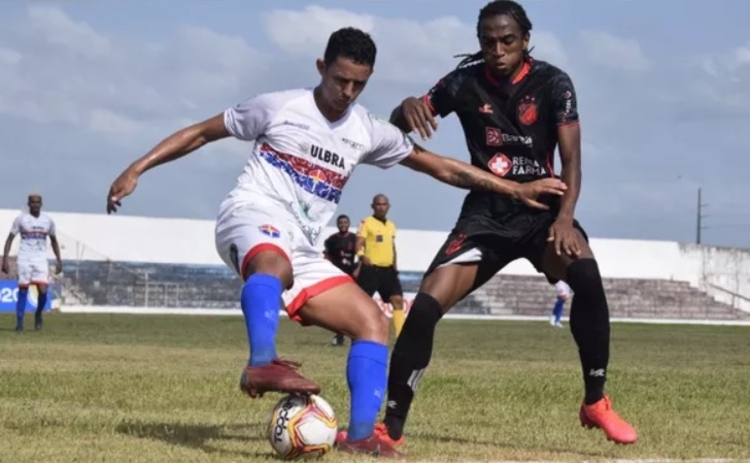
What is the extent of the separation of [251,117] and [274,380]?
1539 mm

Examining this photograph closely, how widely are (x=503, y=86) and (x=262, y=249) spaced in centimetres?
184

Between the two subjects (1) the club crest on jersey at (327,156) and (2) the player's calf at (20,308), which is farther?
(2) the player's calf at (20,308)

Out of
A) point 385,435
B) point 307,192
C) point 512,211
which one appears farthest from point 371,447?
point 512,211

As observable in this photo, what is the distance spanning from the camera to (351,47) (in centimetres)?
727

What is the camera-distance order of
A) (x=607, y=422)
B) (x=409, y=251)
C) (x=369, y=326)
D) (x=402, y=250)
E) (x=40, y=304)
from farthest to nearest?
(x=409, y=251)
(x=402, y=250)
(x=40, y=304)
(x=607, y=422)
(x=369, y=326)

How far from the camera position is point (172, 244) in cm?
5841

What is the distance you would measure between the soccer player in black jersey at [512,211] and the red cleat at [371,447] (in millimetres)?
519

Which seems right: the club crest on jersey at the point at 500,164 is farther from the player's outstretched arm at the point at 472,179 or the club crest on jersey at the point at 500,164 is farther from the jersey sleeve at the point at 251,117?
the jersey sleeve at the point at 251,117

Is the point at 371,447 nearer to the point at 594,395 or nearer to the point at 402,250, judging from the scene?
the point at 594,395

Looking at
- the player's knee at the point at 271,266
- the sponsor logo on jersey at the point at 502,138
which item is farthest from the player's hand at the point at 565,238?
the player's knee at the point at 271,266

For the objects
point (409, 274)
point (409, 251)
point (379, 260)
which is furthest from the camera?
point (409, 251)

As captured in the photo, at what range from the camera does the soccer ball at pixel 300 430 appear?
22.6 ft

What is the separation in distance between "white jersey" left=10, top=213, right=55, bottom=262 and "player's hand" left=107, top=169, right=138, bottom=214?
753 inches

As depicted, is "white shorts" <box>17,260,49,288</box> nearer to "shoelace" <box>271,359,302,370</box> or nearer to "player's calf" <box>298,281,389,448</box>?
"player's calf" <box>298,281,389,448</box>
